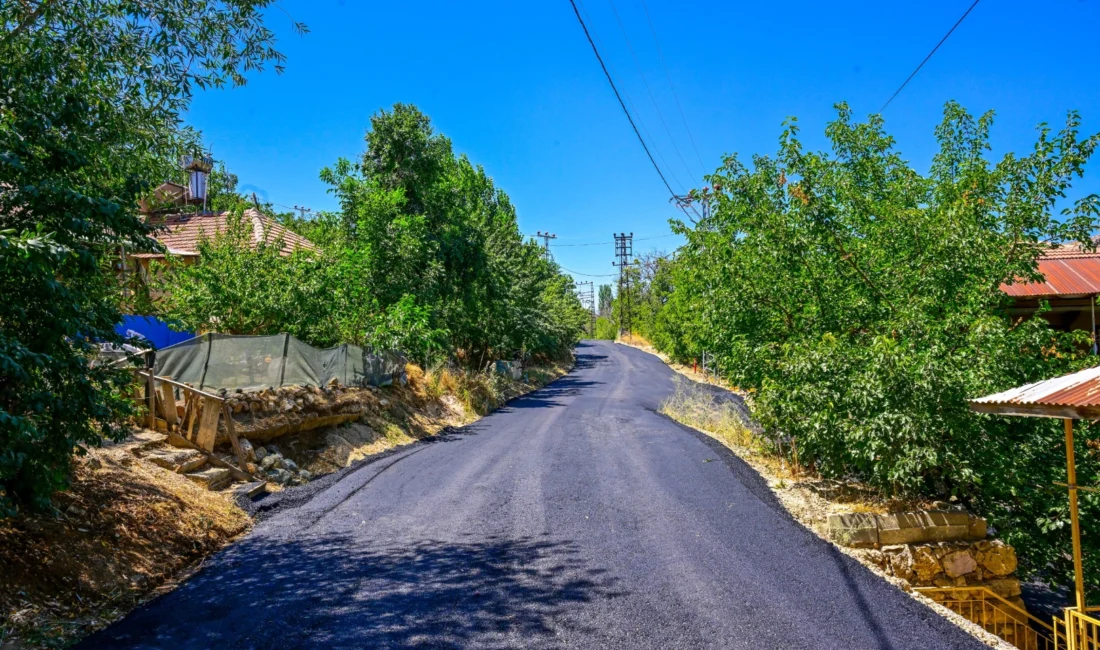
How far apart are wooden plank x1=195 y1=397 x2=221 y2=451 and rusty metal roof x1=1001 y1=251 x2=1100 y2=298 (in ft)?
48.2

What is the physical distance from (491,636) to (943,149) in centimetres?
1046

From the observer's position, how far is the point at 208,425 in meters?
10.2

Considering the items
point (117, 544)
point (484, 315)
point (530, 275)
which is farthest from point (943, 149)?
point (530, 275)

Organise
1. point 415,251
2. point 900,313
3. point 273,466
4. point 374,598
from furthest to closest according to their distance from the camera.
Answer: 1. point 415,251
2. point 273,466
3. point 900,313
4. point 374,598

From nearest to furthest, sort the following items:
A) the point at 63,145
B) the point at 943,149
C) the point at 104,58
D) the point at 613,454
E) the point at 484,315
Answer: the point at 63,145 < the point at 104,58 < the point at 943,149 < the point at 613,454 < the point at 484,315

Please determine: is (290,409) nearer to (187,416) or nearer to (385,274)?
(187,416)

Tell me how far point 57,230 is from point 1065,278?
62.8ft

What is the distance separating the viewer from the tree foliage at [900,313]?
27.2ft

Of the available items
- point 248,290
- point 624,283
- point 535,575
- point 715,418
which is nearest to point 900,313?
point 535,575

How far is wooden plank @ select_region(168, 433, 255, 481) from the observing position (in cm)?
991

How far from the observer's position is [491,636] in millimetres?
5434

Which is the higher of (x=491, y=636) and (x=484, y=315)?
(x=484, y=315)

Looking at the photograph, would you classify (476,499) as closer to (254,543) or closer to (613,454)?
(254,543)

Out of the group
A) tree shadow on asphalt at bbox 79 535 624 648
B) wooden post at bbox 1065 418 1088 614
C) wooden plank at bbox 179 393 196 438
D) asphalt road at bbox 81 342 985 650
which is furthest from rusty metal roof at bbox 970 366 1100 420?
wooden plank at bbox 179 393 196 438
